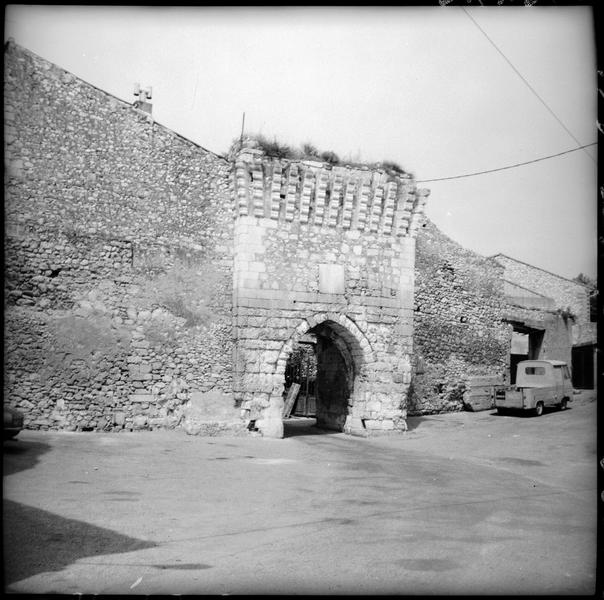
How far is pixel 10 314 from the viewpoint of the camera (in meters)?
11.1

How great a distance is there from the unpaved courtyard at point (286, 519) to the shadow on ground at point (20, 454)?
0.04 m

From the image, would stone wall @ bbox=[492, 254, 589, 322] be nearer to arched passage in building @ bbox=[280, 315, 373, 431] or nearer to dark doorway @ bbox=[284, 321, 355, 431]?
dark doorway @ bbox=[284, 321, 355, 431]

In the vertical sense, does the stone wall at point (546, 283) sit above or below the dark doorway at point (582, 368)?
above

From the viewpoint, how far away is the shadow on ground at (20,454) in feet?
25.3

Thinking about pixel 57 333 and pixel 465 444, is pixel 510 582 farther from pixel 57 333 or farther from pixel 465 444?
pixel 57 333

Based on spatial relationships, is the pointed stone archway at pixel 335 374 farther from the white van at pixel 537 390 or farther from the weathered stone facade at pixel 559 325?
the weathered stone facade at pixel 559 325

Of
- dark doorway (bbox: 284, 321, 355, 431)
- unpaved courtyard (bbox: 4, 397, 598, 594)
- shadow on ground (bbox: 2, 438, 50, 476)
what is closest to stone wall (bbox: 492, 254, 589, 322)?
dark doorway (bbox: 284, 321, 355, 431)

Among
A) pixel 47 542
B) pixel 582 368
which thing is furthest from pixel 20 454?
pixel 582 368

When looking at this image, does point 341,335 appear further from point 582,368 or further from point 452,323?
point 582,368

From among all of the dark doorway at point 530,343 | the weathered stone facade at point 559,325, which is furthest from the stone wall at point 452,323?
the dark doorway at point 530,343

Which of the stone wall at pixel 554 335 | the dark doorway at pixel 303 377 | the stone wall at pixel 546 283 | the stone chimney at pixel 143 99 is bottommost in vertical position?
the dark doorway at pixel 303 377

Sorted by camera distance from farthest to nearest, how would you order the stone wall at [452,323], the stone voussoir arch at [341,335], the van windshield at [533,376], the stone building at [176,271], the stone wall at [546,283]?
1. the stone wall at [546,283]
2. the stone wall at [452,323]
3. the van windshield at [533,376]
4. the stone voussoir arch at [341,335]
5. the stone building at [176,271]

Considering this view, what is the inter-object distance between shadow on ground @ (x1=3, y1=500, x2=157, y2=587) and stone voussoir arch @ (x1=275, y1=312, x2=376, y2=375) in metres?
7.56

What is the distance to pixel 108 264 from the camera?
1207 centimetres
